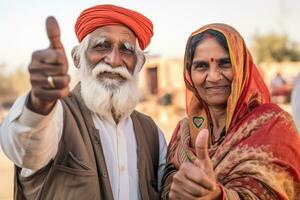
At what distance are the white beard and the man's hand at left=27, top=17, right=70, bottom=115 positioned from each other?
0.95 meters

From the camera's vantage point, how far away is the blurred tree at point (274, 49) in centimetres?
4103

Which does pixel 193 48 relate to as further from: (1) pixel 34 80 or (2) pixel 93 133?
(1) pixel 34 80

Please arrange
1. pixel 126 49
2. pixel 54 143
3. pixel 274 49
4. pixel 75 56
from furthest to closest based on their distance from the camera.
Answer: pixel 274 49, pixel 75 56, pixel 126 49, pixel 54 143

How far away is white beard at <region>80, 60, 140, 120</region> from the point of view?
319cm

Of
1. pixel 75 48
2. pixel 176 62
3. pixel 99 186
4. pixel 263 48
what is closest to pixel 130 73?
pixel 75 48

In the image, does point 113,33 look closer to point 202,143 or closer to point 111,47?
point 111,47

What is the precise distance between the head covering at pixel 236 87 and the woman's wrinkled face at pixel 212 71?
6cm

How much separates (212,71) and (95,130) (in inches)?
31.7

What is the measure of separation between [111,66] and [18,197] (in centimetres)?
98

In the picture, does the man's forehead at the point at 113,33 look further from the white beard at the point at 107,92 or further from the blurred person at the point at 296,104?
the blurred person at the point at 296,104

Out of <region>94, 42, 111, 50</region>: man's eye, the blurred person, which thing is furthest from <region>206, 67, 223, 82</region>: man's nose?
the blurred person

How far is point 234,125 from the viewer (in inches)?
121

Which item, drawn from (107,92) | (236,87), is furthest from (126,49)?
(236,87)

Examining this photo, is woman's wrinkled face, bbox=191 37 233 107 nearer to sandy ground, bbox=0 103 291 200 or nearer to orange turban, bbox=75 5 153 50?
orange turban, bbox=75 5 153 50
